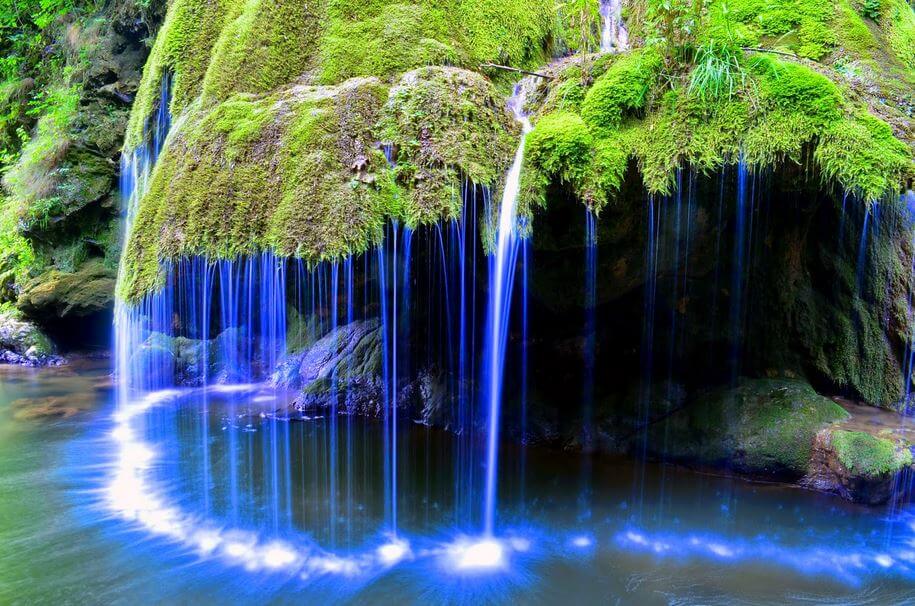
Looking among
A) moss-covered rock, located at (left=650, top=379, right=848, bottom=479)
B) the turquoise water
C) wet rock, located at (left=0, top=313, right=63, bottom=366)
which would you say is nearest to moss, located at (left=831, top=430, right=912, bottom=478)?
moss-covered rock, located at (left=650, top=379, right=848, bottom=479)

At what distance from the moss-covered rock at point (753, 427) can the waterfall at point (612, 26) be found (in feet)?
14.1

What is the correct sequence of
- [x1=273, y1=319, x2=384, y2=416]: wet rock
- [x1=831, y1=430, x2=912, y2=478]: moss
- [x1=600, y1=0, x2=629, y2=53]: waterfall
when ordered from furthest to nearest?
[x1=273, y1=319, x2=384, y2=416]: wet rock
[x1=600, y1=0, x2=629, y2=53]: waterfall
[x1=831, y1=430, x2=912, y2=478]: moss

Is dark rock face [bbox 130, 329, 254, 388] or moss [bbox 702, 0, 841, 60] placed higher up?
moss [bbox 702, 0, 841, 60]

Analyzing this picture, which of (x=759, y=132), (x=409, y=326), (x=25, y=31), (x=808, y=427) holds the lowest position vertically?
(x=808, y=427)

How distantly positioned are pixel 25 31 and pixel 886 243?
797 inches

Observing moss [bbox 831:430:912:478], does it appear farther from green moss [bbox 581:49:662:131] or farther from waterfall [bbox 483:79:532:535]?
green moss [bbox 581:49:662:131]

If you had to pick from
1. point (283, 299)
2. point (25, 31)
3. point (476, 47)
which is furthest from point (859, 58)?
point (25, 31)

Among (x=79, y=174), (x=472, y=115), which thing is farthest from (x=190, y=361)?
(x=472, y=115)

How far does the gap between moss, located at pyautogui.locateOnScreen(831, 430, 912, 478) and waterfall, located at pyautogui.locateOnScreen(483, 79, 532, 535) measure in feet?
11.5

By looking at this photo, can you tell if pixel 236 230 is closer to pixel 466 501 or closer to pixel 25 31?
pixel 466 501

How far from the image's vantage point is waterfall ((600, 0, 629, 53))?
20.9 ft

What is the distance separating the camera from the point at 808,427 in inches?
223

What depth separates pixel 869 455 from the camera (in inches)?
203

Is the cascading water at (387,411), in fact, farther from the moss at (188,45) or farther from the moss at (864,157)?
the moss at (864,157)
